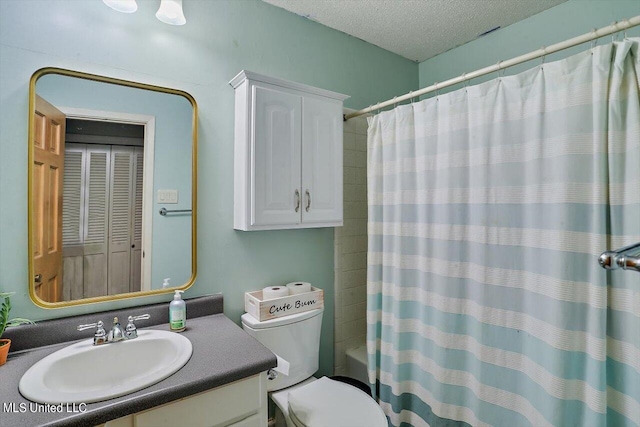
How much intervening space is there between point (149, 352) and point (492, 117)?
167cm

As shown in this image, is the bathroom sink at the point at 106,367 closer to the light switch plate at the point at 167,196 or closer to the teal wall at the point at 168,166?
the teal wall at the point at 168,166

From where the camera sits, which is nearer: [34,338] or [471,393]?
[34,338]

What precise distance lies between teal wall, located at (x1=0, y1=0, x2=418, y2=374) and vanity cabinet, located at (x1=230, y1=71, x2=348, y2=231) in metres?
0.13

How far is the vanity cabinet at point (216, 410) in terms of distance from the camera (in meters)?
0.93

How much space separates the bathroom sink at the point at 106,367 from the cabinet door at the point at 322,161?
0.86 m

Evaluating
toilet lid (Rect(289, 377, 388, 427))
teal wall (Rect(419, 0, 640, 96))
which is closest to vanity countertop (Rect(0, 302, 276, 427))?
toilet lid (Rect(289, 377, 388, 427))

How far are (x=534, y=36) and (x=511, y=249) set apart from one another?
4.66 feet

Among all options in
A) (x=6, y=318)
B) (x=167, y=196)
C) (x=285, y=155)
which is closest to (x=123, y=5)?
(x=167, y=196)

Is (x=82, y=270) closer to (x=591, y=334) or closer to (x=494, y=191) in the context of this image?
→ (x=494, y=191)

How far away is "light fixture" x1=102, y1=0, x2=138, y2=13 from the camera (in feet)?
4.11

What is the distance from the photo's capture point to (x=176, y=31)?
149 cm

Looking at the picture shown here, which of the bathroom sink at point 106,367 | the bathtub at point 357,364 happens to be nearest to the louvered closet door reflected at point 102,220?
the bathroom sink at point 106,367

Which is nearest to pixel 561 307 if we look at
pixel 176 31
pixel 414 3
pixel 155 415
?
pixel 155 415

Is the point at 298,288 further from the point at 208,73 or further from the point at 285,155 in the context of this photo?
the point at 208,73
